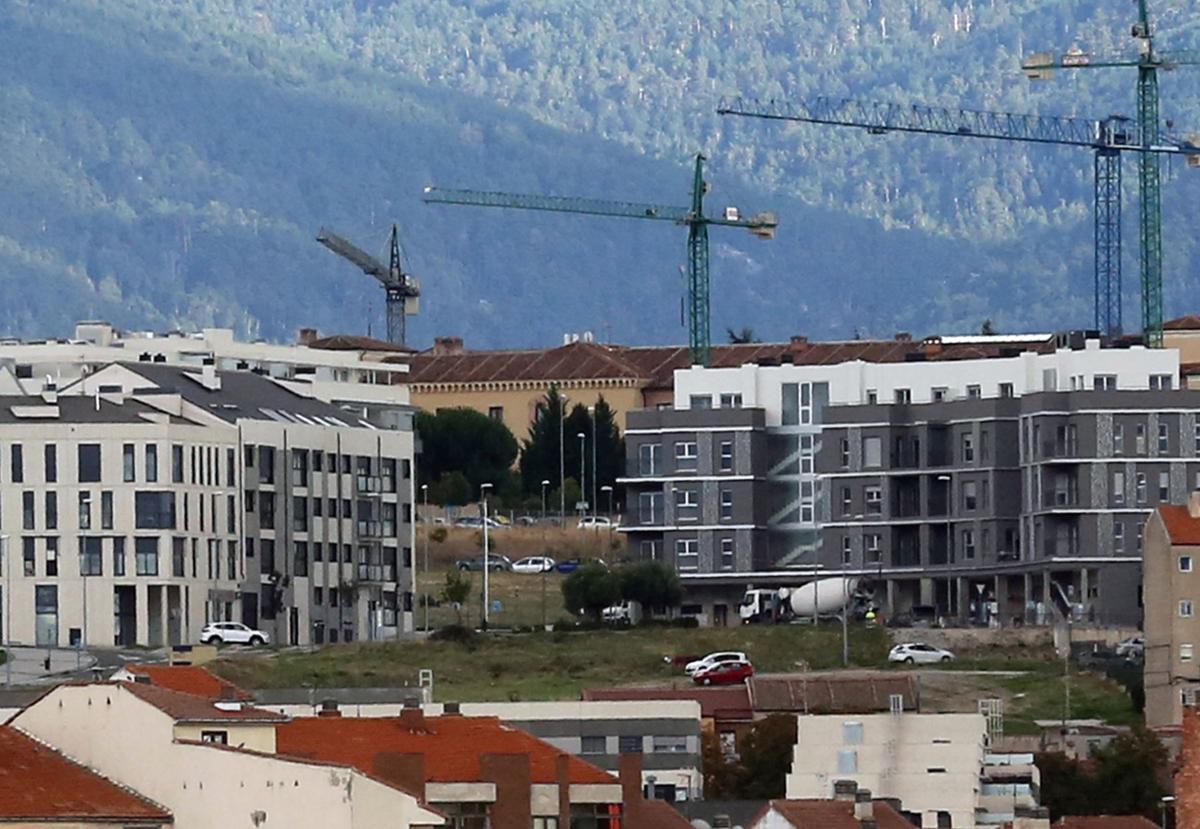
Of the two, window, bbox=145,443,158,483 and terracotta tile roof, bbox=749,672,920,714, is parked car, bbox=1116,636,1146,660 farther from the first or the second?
window, bbox=145,443,158,483

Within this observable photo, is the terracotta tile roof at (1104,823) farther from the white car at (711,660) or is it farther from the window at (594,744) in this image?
the white car at (711,660)

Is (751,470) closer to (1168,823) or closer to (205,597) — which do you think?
(205,597)

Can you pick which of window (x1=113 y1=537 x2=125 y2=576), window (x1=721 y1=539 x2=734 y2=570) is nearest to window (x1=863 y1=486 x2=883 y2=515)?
window (x1=721 y1=539 x2=734 y2=570)

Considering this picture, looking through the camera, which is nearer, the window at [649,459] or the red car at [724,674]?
the red car at [724,674]

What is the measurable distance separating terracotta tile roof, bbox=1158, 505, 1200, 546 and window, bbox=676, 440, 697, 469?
39.8 m

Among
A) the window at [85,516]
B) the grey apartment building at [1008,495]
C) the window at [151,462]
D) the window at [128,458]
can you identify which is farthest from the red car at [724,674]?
the window at [128,458]

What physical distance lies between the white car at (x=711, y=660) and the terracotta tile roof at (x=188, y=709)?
82431 mm

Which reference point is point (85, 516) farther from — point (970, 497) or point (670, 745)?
point (670, 745)

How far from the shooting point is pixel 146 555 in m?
158

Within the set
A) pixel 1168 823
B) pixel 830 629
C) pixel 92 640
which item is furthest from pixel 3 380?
pixel 1168 823

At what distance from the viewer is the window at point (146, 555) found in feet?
514

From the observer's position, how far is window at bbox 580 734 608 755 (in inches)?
4250

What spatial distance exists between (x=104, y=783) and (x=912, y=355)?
5570 inches

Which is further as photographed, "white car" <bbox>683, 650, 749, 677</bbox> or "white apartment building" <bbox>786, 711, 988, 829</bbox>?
"white car" <bbox>683, 650, 749, 677</bbox>
